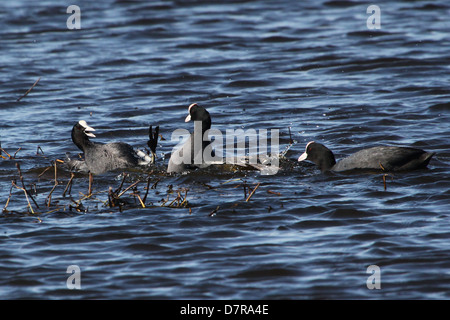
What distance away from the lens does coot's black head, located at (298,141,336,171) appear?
8.84 meters

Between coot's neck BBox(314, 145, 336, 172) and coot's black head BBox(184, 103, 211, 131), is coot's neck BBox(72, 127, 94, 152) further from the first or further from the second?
coot's neck BBox(314, 145, 336, 172)

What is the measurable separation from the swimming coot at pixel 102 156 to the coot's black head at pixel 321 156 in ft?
6.14

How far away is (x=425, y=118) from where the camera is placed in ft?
37.5

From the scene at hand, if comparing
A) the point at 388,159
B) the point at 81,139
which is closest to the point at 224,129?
the point at 81,139

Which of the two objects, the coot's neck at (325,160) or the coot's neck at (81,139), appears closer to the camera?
the coot's neck at (325,160)

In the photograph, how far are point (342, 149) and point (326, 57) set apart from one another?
6032 millimetres

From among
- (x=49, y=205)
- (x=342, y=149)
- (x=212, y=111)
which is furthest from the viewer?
(x=212, y=111)

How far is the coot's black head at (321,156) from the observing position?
29.0 ft

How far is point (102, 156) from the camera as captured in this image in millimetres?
9234

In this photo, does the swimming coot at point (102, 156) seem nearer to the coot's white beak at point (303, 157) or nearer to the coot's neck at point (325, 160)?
the coot's white beak at point (303, 157)

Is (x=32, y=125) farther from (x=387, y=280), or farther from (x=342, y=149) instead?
(x=387, y=280)

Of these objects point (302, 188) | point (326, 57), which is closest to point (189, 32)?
point (326, 57)

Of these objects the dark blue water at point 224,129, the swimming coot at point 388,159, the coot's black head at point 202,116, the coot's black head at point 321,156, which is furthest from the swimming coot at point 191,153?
the swimming coot at point 388,159
